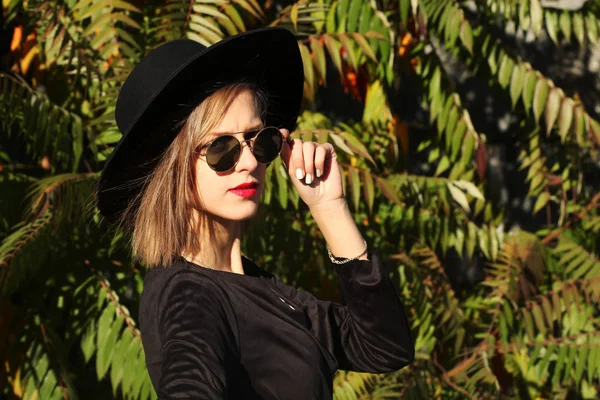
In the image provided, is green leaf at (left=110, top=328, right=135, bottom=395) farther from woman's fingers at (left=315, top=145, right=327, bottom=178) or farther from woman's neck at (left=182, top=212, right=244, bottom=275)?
woman's fingers at (left=315, top=145, right=327, bottom=178)

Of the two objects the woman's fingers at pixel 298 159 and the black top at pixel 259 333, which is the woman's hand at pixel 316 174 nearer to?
the woman's fingers at pixel 298 159

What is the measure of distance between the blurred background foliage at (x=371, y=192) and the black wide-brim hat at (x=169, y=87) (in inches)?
41.9

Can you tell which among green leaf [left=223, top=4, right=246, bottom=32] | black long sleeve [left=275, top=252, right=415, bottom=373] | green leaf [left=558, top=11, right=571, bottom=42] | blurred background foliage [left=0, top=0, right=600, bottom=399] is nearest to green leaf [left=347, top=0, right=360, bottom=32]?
blurred background foliage [left=0, top=0, right=600, bottom=399]

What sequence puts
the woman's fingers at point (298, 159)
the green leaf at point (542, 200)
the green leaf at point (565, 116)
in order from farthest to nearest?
the green leaf at point (542, 200)
the green leaf at point (565, 116)
the woman's fingers at point (298, 159)

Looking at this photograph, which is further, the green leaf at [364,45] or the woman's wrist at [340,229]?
the green leaf at [364,45]

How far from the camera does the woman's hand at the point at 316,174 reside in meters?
1.86

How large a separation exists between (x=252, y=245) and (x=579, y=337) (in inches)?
55.3

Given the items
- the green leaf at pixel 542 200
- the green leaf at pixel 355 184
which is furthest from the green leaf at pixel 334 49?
the green leaf at pixel 542 200

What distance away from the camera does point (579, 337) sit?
4051mm

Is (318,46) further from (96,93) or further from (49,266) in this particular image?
(49,266)

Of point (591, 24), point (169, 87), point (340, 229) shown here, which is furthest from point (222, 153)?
point (591, 24)

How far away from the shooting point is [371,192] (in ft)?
11.3

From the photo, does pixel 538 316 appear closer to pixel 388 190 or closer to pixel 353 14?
pixel 388 190

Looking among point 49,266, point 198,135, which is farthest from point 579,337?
point 198,135
